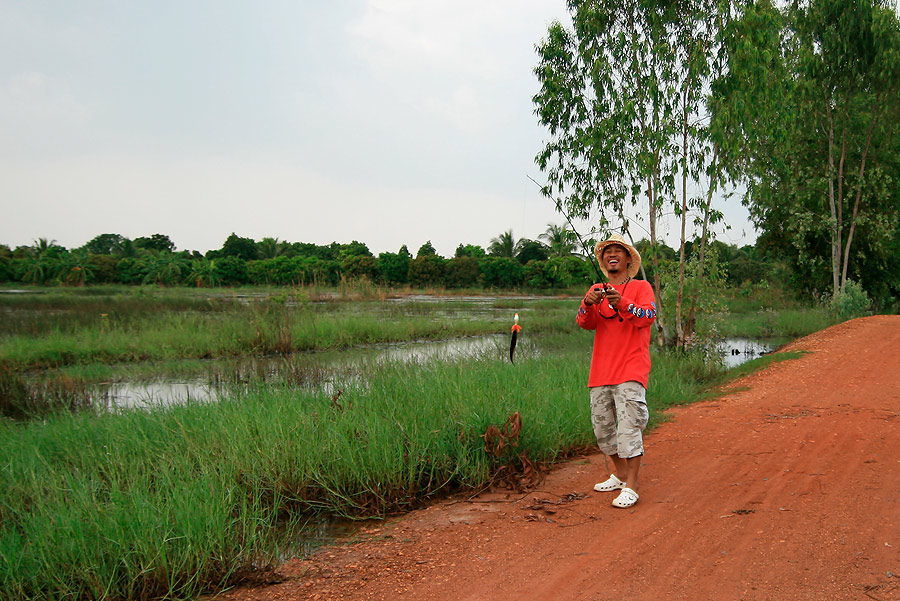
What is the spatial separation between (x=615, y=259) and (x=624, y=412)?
43.3 inches

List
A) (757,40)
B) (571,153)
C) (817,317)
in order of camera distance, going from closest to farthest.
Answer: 1. (757,40)
2. (571,153)
3. (817,317)

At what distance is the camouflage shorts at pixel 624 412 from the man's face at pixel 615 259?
0.84 meters

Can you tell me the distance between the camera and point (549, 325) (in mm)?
23672

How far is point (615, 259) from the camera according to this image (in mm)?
4758

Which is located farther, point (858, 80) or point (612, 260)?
point (858, 80)

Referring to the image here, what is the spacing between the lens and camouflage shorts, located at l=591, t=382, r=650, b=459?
177 inches

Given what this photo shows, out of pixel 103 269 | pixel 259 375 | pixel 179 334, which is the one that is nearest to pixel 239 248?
A: pixel 103 269

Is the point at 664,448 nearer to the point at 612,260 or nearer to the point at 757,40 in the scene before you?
the point at 612,260

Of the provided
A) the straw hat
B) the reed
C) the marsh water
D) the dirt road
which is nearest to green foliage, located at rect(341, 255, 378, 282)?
the marsh water

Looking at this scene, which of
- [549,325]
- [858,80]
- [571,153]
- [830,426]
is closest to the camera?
[830,426]

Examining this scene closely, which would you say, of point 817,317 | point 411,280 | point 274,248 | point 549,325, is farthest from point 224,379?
point 274,248

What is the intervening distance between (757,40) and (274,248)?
196 feet

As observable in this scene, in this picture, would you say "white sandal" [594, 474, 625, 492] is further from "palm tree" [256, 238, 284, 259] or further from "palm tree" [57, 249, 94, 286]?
"palm tree" [256, 238, 284, 259]

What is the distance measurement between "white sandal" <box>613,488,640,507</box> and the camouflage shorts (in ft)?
0.78
